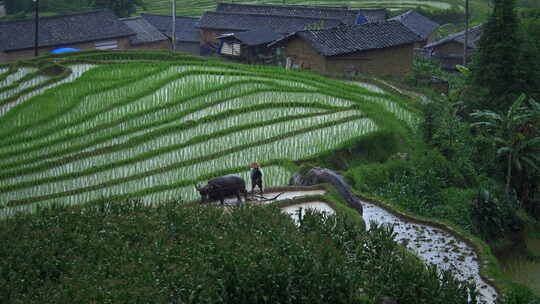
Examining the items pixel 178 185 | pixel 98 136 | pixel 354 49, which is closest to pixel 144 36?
pixel 354 49

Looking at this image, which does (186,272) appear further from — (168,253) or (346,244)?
(346,244)

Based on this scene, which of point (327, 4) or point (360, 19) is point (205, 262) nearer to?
point (360, 19)

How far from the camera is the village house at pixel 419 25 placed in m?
29.2

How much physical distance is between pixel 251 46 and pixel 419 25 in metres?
9.18

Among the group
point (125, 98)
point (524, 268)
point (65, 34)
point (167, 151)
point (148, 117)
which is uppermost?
point (65, 34)

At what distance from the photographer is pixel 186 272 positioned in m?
6.62

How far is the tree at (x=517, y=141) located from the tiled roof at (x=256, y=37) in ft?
40.5

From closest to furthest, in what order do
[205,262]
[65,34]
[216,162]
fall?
1. [205,262]
2. [216,162]
3. [65,34]

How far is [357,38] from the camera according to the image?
70.4 ft

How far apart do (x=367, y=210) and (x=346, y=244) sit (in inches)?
139

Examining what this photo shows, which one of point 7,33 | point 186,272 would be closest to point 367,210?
point 186,272

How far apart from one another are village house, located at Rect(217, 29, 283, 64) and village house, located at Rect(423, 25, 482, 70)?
5.81 meters

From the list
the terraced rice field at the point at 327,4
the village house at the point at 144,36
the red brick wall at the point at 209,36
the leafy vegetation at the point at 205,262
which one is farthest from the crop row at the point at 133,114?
the terraced rice field at the point at 327,4

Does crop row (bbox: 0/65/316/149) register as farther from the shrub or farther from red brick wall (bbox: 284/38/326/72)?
the shrub
